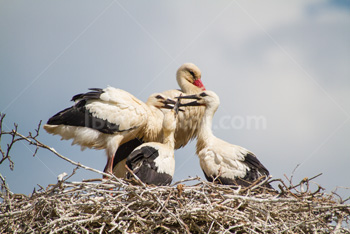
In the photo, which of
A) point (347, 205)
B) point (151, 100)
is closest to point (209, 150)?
point (151, 100)

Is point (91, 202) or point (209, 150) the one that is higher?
point (209, 150)

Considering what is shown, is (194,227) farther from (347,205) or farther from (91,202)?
(347,205)

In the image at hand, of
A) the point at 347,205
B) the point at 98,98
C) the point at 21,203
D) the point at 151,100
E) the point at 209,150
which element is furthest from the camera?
the point at 151,100

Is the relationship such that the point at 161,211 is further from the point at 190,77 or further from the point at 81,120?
the point at 190,77

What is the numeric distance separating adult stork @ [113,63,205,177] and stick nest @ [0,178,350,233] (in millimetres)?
2338

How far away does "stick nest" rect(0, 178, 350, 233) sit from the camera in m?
4.01

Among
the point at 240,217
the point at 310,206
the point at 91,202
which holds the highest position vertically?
the point at 310,206

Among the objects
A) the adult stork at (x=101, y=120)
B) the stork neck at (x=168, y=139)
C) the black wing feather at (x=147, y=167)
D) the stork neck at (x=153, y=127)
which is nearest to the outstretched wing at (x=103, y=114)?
the adult stork at (x=101, y=120)

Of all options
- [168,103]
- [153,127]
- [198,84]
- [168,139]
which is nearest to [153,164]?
[168,139]

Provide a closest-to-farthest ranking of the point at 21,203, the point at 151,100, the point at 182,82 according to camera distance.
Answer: the point at 21,203 < the point at 151,100 < the point at 182,82

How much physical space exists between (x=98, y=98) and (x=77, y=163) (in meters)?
2.11

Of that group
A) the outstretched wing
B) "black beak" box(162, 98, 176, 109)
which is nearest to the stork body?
the outstretched wing

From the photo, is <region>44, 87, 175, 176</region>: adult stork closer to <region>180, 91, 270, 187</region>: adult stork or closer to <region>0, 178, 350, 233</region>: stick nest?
<region>180, 91, 270, 187</region>: adult stork

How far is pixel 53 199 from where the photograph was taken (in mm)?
4105
